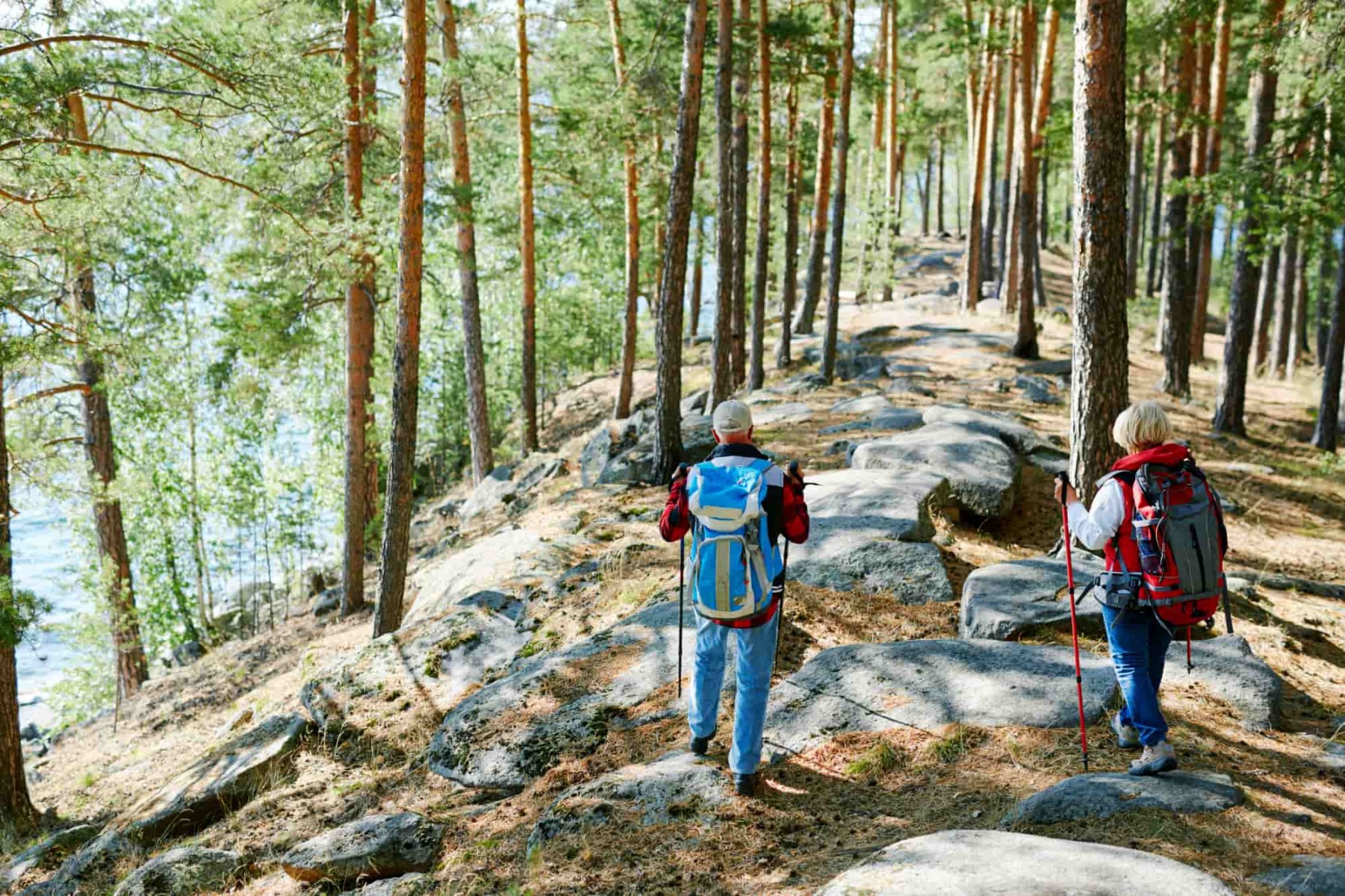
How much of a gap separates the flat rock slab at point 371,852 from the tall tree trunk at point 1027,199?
15626mm

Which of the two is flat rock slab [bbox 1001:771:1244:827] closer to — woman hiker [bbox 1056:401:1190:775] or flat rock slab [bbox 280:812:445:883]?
woman hiker [bbox 1056:401:1190:775]

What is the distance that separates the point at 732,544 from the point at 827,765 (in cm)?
142

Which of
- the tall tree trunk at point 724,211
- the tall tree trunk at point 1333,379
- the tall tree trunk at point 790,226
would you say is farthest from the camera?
the tall tree trunk at point 790,226

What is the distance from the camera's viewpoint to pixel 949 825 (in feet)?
13.4

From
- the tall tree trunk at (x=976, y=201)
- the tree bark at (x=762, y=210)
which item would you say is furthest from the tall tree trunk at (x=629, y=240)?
the tall tree trunk at (x=976, y=201)

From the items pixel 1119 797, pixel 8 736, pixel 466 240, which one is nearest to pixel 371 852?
pixel 1119 797

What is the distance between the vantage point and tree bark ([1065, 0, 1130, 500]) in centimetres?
722

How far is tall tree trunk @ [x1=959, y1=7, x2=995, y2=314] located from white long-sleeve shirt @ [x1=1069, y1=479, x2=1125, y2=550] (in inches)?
798

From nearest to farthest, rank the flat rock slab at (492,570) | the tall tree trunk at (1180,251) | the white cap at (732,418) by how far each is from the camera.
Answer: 1. the white cap at (732,418)
2. the flat rock slab at (492,570)
3. the tall tree trunk at (1180,251)

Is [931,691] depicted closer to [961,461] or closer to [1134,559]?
[1134,559]

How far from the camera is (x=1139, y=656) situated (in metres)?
4.20

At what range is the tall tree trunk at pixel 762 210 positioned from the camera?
16.3 metres

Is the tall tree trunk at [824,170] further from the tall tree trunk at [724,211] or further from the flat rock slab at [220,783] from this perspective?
the flat rock slab at [220,783]

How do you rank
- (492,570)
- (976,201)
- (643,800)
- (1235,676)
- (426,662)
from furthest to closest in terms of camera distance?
(976,201), (492,570), (426,662), (1235,676), (643,800)
